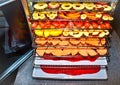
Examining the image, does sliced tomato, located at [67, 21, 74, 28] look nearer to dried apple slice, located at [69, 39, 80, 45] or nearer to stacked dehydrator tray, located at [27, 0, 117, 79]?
stacked dehydrator tray, located at [27, 0, 117, 79]

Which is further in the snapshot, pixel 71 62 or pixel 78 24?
pixel 71 62

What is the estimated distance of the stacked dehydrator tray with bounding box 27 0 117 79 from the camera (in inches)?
39.1

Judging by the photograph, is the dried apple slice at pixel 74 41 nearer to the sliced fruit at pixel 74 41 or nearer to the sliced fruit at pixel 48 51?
the sliced fruit at pixel 74 41

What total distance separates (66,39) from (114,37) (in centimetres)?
50

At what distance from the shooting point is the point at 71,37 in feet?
3.46

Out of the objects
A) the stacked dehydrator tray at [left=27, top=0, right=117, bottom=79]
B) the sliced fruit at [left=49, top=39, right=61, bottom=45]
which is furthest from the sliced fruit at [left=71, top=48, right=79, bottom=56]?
the sliced fruit at [left=49, top=39, right=61, bottom=45]

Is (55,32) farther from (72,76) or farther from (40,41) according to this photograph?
(72,76)

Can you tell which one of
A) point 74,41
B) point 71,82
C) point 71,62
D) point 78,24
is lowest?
point 71,82

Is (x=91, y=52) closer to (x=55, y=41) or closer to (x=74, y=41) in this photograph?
(x=74, y=41)

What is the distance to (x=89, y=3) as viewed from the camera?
39.8 inches

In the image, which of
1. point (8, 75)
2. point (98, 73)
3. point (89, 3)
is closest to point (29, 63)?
point (8, 75)

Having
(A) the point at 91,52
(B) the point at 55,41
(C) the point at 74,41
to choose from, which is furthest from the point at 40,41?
(A) the point at 91,52

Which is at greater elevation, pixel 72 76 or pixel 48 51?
pixel 48 51

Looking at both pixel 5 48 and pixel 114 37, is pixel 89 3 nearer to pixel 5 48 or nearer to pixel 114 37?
pixel 114 37
